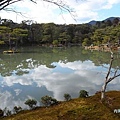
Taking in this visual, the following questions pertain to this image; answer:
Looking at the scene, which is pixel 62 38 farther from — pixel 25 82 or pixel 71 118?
pixel 71 118

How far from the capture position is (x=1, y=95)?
288 inches

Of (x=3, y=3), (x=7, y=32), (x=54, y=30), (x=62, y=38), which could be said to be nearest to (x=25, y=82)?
(x=3, y=3)

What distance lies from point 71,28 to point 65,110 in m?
35.3

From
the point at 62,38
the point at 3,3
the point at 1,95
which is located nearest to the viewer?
the point at 3,3

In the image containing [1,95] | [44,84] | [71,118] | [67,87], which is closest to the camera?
[71,118]

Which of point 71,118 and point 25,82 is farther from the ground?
point 71,118

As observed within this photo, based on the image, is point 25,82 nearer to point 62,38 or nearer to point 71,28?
point 62,38

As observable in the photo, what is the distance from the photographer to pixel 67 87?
318 inches

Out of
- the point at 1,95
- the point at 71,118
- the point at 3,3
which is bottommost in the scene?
the point at 1,95

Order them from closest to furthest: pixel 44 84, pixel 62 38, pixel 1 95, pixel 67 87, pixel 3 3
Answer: pixel 3 3 < pixel 1 95 < pixel 67 87 < pixel 44 84 < pixel 62 38

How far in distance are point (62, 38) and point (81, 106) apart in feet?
102

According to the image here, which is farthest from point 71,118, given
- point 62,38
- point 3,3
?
point 62,38

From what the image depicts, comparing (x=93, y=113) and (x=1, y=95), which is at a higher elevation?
(x=93, y=113)

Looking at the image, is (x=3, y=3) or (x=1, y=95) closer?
(x=3, y=3)
